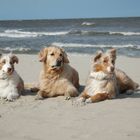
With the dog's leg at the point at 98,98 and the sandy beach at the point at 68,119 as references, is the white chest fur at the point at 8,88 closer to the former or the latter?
the sandy beach at the point at 68,119

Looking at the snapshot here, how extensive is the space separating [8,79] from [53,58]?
0.98 metres

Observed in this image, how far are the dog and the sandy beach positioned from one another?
0.19m

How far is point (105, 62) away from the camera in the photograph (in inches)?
313

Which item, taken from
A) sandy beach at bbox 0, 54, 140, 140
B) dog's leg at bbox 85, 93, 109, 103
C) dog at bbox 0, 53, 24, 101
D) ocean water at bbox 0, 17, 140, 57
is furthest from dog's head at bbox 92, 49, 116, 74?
ocean water at bbox 0, 17, 140, 57

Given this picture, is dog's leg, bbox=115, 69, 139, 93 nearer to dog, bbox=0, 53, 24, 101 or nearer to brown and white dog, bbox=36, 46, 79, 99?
brown and white dog, bbox=36, 46, 79, 99

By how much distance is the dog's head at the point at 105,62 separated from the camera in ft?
26.0

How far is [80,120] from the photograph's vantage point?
21.6 feet

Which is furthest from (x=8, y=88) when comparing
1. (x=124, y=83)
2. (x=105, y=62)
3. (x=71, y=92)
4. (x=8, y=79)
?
(x=124, y=83)

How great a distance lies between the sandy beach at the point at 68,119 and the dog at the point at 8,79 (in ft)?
0.64

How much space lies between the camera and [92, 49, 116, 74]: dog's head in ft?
26.0

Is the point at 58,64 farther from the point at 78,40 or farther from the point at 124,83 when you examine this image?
the point at 78,40

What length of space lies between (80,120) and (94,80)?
165 centimetres

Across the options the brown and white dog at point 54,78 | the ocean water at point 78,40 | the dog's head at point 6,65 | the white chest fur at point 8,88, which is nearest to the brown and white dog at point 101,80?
the brown and white dog at point 54,78

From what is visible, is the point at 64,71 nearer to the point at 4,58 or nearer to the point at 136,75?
the point at 4,58
